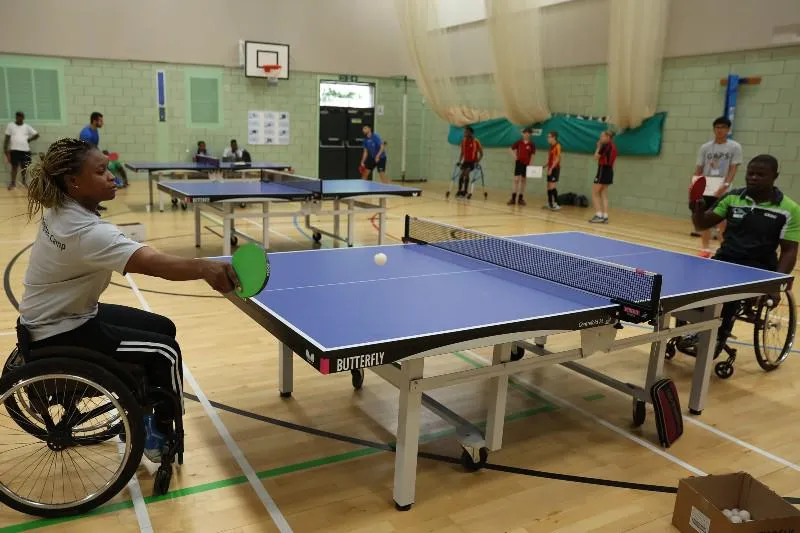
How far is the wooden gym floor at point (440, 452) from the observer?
2709 millimetres

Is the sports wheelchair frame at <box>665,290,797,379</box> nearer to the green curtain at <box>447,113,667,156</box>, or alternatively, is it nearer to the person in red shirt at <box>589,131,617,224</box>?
the person in red shirt at <box>589,131,617,224</box>

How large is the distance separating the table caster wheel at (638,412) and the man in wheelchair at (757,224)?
3.91 feet

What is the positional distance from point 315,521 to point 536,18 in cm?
1273

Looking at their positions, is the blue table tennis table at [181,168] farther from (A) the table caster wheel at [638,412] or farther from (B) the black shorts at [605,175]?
(A) the table caster wheel at [638,412]

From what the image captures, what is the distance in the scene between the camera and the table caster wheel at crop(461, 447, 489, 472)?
3088 millimetres

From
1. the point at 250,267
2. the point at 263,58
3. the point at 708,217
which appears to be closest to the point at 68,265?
the point at 250,267

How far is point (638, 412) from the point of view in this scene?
3691mm

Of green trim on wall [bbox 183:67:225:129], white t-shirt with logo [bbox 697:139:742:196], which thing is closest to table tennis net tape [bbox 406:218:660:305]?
white t-shirt with logo [bbox 697:139:742:196]

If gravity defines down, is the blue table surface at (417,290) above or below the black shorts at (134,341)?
above

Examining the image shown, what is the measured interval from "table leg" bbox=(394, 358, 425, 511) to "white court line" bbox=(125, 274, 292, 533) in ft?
1.61

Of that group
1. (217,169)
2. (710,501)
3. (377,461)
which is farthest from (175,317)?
(217,169)

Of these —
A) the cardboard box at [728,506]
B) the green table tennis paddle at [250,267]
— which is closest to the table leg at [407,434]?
the green table tennis paddle at [250,267]

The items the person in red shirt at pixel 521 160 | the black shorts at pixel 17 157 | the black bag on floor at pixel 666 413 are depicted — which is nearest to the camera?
the black bag on floor at pixel 666 413

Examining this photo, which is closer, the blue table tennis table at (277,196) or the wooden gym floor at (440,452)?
the wooden gym floor at (440,452)
